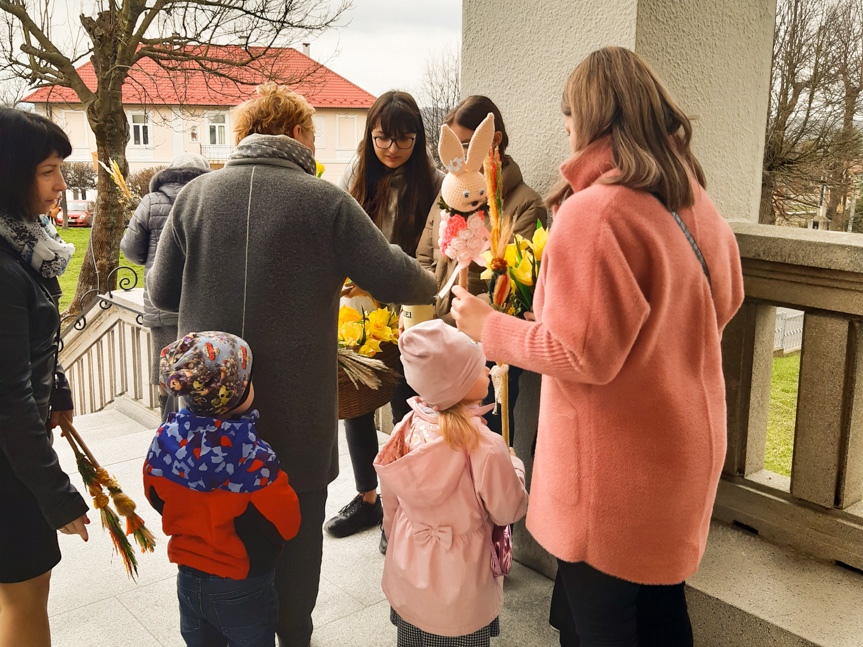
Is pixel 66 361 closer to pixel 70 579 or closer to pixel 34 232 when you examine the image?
pixel 70 579

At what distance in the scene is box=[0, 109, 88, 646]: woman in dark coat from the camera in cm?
174

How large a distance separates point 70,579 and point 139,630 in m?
0.56

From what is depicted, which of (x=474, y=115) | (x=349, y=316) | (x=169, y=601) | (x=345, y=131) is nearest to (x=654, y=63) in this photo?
(x=474, y=115)

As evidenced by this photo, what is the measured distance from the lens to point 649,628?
1867mm

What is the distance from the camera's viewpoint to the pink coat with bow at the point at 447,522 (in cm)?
202

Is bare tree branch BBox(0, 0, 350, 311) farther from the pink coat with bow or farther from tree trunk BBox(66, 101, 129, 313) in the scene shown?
the pink coat with bow

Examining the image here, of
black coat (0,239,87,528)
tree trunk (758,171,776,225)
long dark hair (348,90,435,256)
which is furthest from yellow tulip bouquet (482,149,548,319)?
tree trunk (758,171,776,225)

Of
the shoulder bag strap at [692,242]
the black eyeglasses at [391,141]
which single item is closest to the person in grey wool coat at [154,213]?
the black eyeglasses at [391,141]

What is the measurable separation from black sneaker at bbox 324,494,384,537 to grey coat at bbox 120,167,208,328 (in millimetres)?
1505

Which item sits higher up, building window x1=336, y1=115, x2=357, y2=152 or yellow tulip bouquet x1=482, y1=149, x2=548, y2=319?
building window x1=336, y1=115, x2=357, y2=152

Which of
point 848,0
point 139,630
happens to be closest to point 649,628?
point 139,630

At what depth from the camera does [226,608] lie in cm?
184

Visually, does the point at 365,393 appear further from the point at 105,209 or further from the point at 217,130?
the point at 217,130

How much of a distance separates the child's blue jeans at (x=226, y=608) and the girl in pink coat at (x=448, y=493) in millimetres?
392
